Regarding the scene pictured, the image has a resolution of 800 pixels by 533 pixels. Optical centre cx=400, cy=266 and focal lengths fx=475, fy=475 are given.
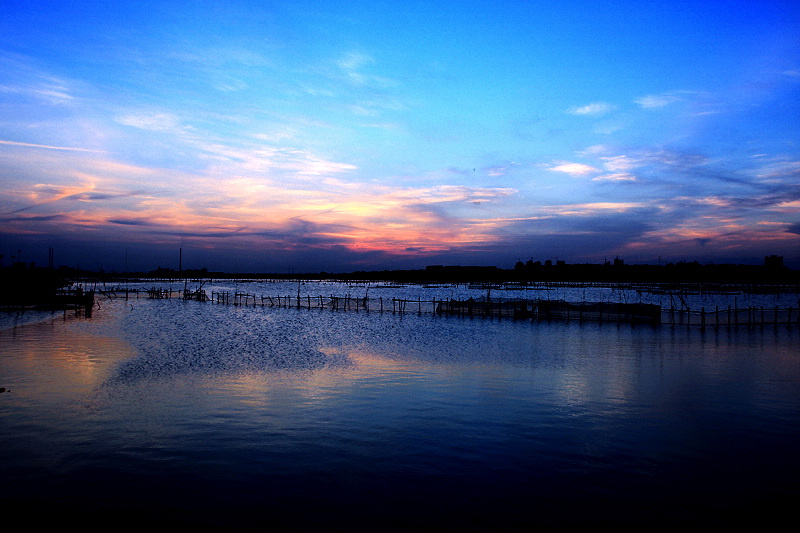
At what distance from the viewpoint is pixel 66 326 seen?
30766 millimetres

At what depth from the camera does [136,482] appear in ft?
23.7

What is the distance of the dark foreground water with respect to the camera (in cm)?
655

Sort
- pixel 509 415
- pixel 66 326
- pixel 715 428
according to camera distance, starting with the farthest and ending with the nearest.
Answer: pixel 66 326 → pixel 509 415 → pixel 715 428

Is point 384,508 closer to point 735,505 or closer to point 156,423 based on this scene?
point 735,505

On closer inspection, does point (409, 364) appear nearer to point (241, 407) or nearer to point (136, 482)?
point (241, 407)

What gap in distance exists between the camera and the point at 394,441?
30.1 feet

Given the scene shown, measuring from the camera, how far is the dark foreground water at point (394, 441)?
21.5 ft

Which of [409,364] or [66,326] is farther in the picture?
[66,326]

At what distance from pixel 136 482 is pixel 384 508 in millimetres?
3845

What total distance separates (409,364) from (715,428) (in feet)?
33.6

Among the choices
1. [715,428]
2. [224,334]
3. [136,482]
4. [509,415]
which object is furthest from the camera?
[224,334]

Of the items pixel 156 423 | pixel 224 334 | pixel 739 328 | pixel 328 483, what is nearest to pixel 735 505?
pixel 328 483

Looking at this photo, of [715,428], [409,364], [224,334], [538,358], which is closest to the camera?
[715,428]

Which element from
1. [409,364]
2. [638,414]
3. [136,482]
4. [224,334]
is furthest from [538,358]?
[224,334]
